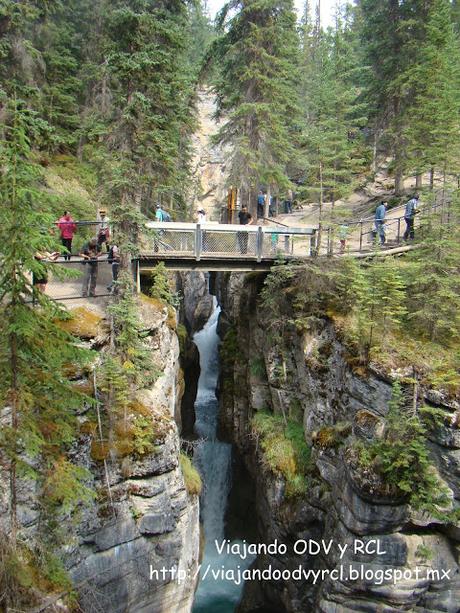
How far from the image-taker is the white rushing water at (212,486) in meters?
16.5

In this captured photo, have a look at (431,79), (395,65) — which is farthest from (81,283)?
(395,65)

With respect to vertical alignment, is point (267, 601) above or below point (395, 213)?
below

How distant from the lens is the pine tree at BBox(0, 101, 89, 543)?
6.34 metres

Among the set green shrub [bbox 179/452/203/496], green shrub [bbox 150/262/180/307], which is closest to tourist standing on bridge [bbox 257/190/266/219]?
green shrub [bbox 150/262/180/307]

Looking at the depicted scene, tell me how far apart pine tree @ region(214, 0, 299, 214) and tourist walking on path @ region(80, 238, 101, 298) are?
759 centimetres

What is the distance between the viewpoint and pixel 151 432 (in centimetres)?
1157

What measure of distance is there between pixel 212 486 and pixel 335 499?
8.41 m

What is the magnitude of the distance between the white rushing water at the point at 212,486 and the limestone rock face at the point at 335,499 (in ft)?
3.29

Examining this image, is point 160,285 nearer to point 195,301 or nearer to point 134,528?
point 134,528

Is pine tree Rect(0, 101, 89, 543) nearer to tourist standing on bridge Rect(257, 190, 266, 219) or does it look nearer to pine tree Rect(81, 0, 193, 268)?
pine tree Rect(81, 0, 193, 268)

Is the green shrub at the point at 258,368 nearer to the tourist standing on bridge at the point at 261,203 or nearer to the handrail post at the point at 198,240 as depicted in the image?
the handrail post at the point at 198,240

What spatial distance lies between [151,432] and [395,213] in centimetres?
1757

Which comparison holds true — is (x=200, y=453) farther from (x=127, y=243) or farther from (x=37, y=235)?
(x=37, y=235)

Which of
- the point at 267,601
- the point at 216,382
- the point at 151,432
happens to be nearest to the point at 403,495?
the point at 151,432
